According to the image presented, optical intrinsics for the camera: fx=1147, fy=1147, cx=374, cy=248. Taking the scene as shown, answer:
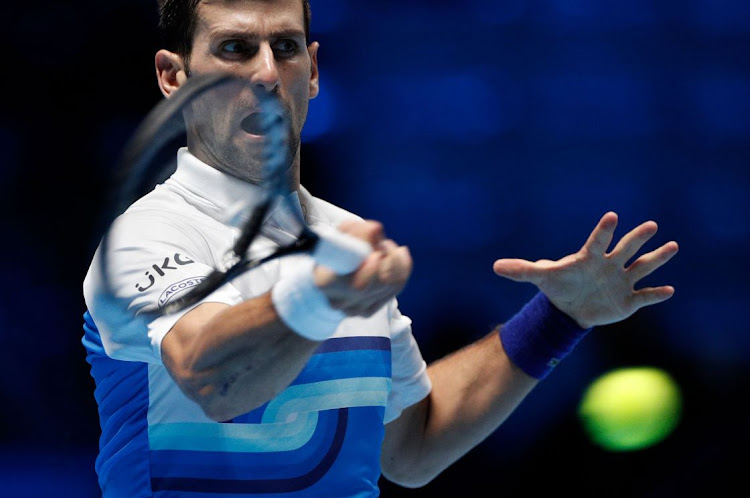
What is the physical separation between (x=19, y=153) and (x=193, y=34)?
1937 millimetres

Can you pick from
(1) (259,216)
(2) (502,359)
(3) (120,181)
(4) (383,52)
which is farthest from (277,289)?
(4) (383,52)

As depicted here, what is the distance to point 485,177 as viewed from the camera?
4.83 m

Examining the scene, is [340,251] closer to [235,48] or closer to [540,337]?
[235,48]

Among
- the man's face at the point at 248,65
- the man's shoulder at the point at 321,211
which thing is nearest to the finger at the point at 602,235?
the man's shoulder at the point at 321,211

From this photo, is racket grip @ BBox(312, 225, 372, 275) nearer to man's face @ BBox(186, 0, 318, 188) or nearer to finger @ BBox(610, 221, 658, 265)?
man's face @ BBox(186, 0, 318, 188)

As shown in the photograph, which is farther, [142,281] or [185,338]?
[142,281]

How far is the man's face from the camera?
2459 millimetres

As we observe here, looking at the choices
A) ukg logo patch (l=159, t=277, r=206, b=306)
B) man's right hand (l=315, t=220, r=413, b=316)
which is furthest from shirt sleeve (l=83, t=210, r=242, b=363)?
man's right hand (l=315, t=220, r=413, b=316)

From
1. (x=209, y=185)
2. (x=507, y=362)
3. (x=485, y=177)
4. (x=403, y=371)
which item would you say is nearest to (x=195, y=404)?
(x=209, y=185)

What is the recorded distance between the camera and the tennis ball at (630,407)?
457 centimetres

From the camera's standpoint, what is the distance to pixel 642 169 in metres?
4.91

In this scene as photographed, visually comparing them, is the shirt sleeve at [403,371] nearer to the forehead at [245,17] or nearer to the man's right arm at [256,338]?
the forehead at [245,17]

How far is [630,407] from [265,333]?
3.03m

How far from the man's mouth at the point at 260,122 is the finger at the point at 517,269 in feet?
2.45
